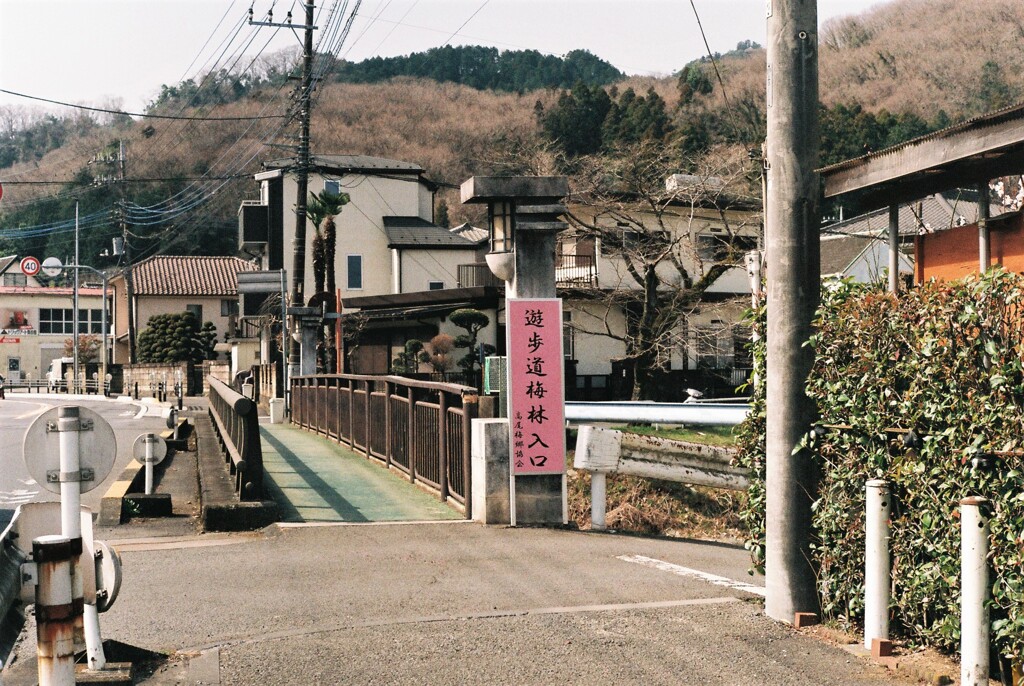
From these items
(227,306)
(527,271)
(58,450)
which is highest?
(227,306)

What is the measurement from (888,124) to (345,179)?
2862 cm

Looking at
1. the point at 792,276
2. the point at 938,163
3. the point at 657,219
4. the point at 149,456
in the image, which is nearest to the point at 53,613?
the point at 792,276

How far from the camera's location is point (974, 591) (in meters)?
4.38

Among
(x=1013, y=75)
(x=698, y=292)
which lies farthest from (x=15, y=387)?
(x=1013, y=75)

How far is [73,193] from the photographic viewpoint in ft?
256

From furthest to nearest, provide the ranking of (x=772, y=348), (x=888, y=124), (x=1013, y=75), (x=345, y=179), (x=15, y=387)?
1. (x=15, y=387)
2. (x=1013, y=75)
3. (x=888, y=124)
4. (x=345, y=179)
5. (x=772, y=348)

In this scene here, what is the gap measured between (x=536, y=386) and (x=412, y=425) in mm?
2879

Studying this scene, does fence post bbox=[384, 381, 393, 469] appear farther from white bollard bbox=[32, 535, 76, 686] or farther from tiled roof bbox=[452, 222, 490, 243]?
tiled roof bbox=[452, 222, 490, 243]

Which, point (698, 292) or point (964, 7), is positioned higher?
point (964, 7)

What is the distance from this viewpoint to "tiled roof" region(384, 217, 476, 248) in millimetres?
46134

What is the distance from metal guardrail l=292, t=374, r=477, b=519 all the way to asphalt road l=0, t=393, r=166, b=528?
351 cm

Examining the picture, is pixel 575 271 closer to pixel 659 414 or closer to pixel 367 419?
pixel 659 414

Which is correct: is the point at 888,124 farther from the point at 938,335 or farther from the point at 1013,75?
the point at 938,335

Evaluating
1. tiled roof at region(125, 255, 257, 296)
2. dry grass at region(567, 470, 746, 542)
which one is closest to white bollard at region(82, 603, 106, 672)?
dry grass at region(567, 470, 746, 542)
